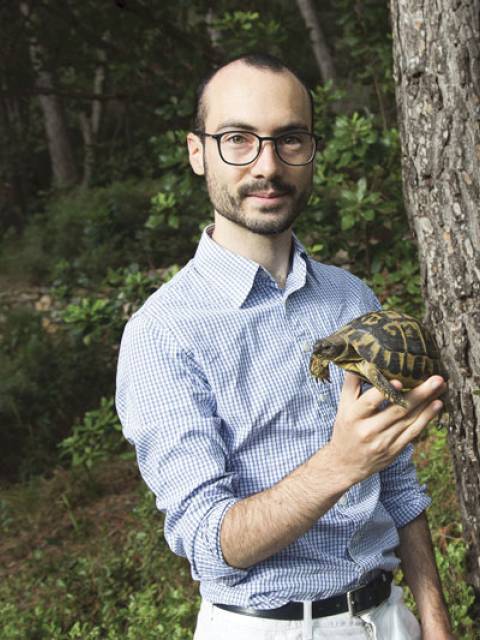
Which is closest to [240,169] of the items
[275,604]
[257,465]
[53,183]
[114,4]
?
[257,465]

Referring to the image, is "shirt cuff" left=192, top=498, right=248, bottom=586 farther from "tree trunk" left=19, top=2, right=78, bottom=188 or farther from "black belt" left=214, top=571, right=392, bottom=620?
"tree trunk" left=19, top=2, right=78, bottom=188

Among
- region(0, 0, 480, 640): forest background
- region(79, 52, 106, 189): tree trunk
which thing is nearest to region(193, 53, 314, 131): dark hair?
region(0, 0, 480, 640): forest background

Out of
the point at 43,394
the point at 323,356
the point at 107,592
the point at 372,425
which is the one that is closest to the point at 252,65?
the point at 323,356

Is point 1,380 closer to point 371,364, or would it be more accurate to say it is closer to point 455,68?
point 455,68

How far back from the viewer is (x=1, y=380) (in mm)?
7957

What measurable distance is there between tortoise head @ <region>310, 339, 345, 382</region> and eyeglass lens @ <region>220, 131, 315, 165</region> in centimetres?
56

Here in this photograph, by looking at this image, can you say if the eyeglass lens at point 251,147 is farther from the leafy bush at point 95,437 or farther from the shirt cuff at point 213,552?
the leafy bush at point 95,437

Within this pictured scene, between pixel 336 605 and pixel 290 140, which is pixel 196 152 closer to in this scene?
pixel 290 140

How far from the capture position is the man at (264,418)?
1.77 m

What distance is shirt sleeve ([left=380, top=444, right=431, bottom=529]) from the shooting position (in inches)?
93.4

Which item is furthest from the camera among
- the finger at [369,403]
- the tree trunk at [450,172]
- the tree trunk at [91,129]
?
the tree trunk at [91,129]

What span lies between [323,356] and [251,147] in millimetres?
641

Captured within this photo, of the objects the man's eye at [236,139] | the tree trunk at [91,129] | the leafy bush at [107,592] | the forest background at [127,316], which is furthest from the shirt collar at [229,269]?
the tree trunk at [91,129]

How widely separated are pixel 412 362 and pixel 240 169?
72 cm
